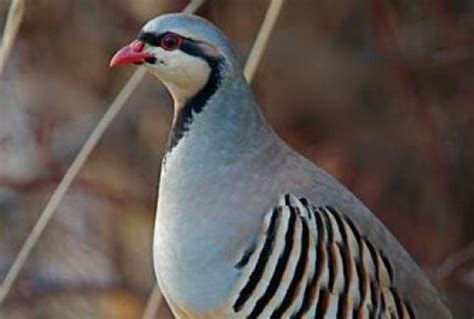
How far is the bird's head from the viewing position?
119 inches

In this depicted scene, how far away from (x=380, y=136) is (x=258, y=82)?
0.46 meters

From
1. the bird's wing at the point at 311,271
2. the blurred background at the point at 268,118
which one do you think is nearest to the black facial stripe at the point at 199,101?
the bird's wing at the point at 311,271

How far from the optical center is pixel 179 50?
304 cm

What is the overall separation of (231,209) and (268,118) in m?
2.42

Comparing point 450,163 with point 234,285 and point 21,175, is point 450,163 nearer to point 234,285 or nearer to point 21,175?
point 21,175

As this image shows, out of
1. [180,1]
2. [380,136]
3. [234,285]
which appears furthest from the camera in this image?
[380,136]

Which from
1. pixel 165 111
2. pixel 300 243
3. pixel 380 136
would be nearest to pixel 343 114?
pixel 380 136

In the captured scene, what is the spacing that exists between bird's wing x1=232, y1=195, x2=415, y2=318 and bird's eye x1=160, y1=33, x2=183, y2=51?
Result: 0.36 metres

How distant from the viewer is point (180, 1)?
17.1 feet

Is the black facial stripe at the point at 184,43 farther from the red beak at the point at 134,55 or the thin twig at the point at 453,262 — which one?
the thin twig at the point at 453,262

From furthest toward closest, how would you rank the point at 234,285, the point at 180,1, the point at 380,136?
the point at 380,136 → the point at 180,1 → the point at 234,285

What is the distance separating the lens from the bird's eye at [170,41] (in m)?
3.04

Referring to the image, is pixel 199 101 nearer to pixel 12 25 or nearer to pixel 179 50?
pixel 179 50

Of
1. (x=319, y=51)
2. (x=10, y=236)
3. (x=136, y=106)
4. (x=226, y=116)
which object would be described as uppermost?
(x=226, y=116)
